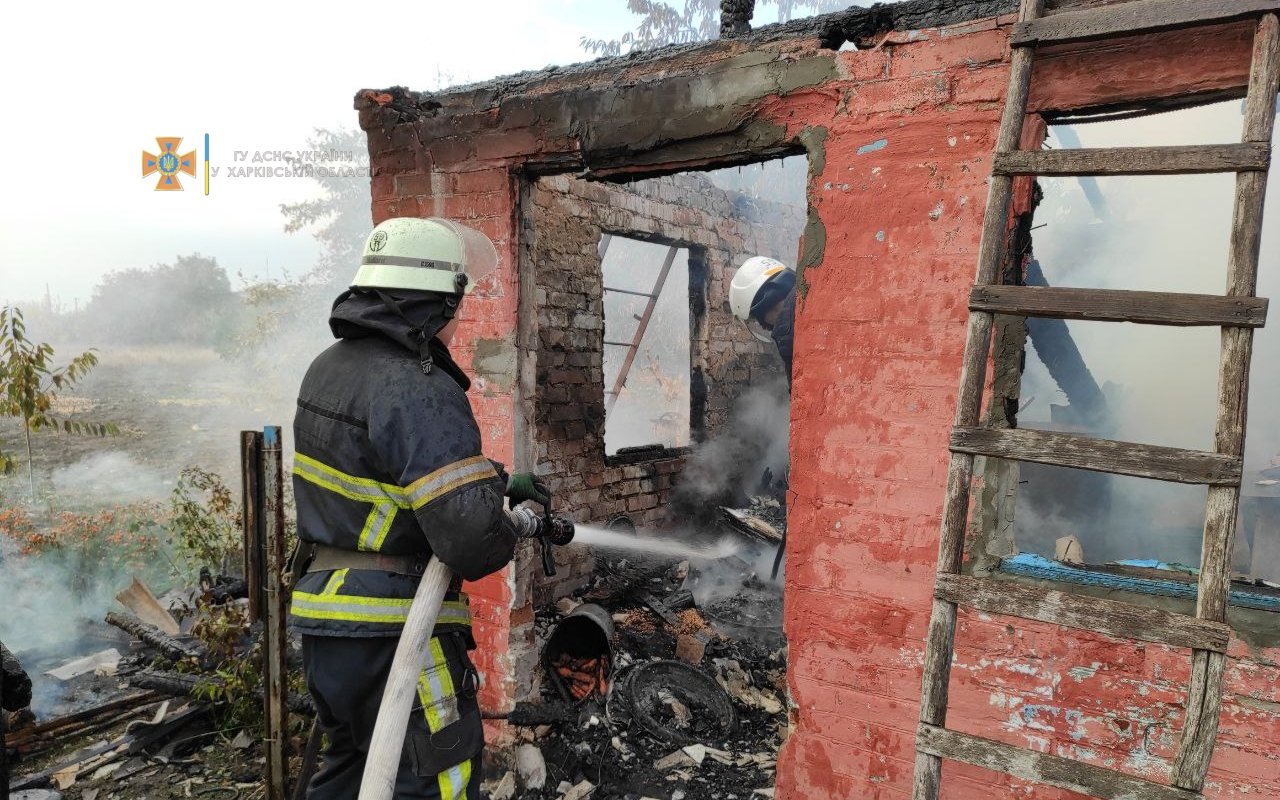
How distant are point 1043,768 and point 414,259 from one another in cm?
230

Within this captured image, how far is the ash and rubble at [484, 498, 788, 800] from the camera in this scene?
12.8 ft

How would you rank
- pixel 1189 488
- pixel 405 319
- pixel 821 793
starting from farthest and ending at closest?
pixel 1189 488, pixel 821 793, pixel 405 319

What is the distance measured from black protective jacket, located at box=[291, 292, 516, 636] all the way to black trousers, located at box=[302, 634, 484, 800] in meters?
0.09

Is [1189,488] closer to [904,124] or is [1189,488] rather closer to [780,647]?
[780,647]

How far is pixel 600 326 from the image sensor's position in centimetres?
638

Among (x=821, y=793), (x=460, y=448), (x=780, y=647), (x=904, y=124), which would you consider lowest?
(x=780, y=647)

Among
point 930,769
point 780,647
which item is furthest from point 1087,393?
point 930,769

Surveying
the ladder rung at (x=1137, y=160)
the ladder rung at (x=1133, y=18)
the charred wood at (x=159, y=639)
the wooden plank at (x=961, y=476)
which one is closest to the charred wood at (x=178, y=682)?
the charred wood at (x=159, y=639)

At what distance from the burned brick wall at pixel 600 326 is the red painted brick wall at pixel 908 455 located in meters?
1.72

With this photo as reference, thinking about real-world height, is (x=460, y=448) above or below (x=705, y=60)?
below

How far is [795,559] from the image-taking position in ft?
10.0

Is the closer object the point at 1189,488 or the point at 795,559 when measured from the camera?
the point at 795,559

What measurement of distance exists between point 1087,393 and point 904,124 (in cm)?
472

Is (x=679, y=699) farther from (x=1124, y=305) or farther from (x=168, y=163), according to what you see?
(x=168, y=163)
